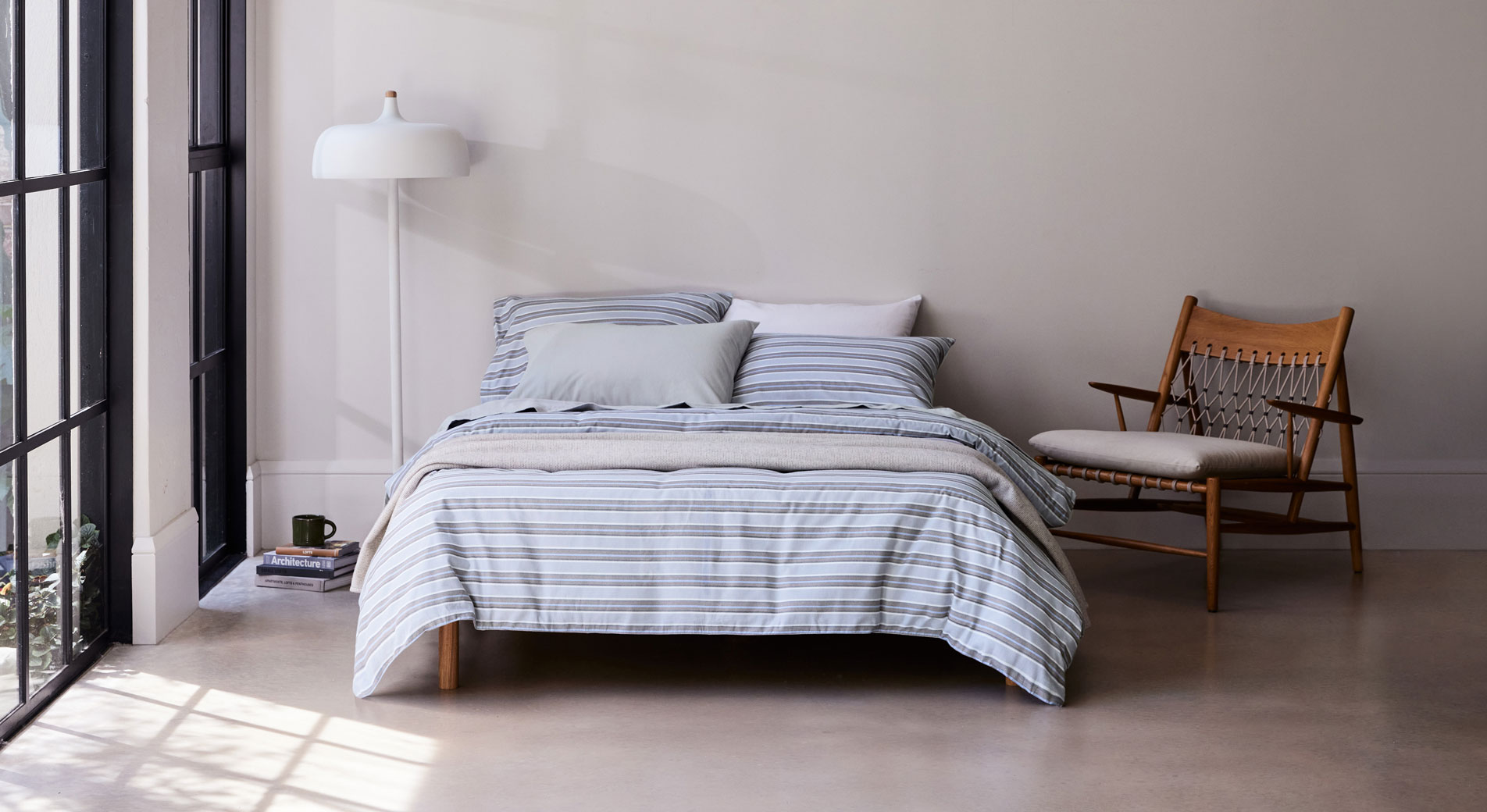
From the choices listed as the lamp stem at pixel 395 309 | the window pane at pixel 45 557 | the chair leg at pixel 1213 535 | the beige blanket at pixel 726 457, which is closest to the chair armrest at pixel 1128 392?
the chair leg at pixel 1213 535

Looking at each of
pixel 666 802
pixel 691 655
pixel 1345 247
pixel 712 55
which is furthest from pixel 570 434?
pixel 1345 247

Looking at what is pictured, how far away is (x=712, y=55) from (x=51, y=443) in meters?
2.75

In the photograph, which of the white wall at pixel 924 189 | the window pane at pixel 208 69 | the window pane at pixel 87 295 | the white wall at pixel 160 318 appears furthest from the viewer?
the white wall at pixel 924 189

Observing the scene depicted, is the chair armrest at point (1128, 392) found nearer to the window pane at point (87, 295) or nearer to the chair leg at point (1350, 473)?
the chair leg at point (1350, 473)

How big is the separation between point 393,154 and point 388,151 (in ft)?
0.06

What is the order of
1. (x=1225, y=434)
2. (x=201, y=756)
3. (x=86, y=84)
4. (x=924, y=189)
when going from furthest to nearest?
(x=1225, y=434) < (x=924, y=189) < (x=86, y=84) < (x=201, y=756)

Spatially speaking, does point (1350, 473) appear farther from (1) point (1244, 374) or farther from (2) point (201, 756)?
(2) point (201, 756)

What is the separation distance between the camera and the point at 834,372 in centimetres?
450

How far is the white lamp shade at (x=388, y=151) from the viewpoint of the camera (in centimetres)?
444

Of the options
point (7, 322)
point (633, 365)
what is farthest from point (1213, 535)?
point (7, 322)

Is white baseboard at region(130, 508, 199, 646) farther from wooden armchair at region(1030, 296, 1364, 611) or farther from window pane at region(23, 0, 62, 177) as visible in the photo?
wooden armchair at region(1030, 296, 1364, 611)

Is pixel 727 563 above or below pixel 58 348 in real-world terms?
below

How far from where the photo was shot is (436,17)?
196 inches

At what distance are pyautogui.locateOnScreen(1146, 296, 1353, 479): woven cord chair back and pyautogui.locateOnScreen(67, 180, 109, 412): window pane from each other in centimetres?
352
